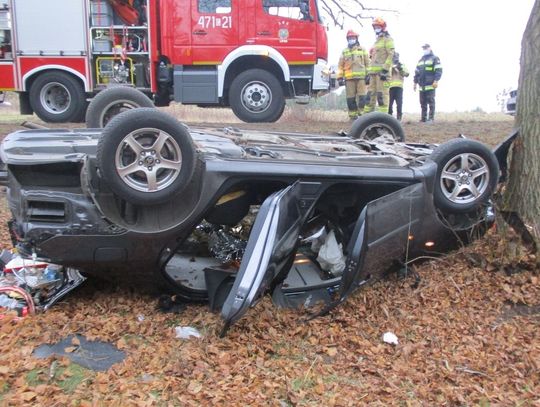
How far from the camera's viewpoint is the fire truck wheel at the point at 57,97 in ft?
36.8

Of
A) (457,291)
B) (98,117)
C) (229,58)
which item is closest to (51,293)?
(98,117)

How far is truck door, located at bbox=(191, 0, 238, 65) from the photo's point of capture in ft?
35.4

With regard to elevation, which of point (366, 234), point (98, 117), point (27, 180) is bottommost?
point (366, 234)

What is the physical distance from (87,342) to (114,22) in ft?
30.4

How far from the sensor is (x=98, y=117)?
466cm

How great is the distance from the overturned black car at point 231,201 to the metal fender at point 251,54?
7085 mm

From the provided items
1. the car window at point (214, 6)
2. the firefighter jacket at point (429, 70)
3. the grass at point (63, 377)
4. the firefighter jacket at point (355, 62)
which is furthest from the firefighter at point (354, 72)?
the grass at point (63, 377)

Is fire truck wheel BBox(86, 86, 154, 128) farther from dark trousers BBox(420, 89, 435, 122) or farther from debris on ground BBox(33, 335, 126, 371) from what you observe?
dark trousers BBox(420, 89, 435, 122)

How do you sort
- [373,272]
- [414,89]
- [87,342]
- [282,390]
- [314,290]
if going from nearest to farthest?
[282,390] < [87,342] < [373,272] < [314,290] < [414,89]

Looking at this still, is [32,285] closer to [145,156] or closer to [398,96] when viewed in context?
[145,156]

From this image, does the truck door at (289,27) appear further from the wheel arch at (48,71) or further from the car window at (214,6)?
the wheel arch at (48,71)

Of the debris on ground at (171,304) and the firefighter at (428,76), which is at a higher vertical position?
the firefighter at (428,76)

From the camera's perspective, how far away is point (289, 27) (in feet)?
36.0

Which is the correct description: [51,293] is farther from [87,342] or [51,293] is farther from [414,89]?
[414,89]
